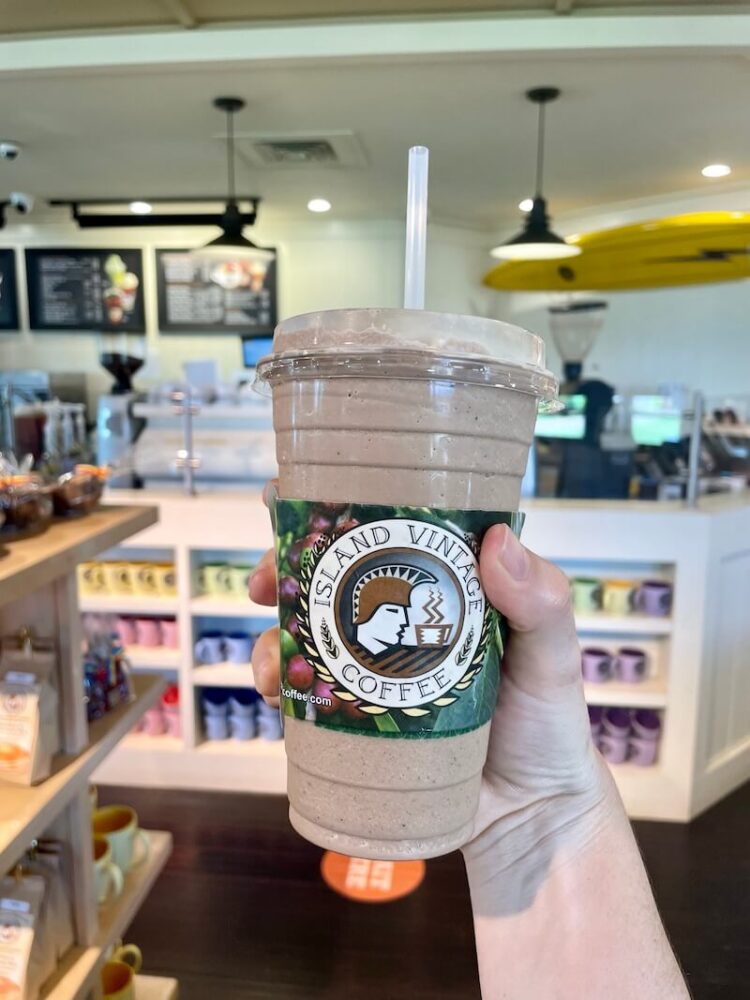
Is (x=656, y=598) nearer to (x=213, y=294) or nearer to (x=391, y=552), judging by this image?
(x=391, y=552)

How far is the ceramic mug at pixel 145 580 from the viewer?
2.73m

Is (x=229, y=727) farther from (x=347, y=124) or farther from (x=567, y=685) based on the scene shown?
(x=347, y=124)

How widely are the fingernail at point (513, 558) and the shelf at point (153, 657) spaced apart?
2.33 meters

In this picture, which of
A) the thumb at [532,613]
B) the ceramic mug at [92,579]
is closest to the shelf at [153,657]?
the ceramic mug at [92,579]

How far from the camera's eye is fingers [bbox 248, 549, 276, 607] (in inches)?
31.6

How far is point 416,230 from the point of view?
654 millimetres

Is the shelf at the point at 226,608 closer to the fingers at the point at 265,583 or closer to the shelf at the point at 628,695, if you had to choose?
the shelf at the point at 628,695

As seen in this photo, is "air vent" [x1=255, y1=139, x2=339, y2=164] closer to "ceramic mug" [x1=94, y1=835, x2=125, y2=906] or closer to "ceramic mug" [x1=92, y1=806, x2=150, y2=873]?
"ceramic mug" [x1=92, y1=806, x2=150, y2=873]

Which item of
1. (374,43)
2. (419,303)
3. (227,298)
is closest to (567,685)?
(419,303)

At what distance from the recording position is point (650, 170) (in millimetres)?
4184

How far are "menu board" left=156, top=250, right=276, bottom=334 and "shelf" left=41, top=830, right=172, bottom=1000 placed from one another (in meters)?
4.24

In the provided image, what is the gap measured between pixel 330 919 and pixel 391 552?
194 centimetres

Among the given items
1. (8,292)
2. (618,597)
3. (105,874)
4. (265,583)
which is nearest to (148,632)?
(105,874)

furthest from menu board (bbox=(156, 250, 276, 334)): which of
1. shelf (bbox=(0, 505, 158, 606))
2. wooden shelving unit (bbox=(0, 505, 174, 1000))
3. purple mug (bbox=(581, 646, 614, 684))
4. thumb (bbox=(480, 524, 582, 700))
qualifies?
thumb (bbox=(480, 524, 582, 700))
